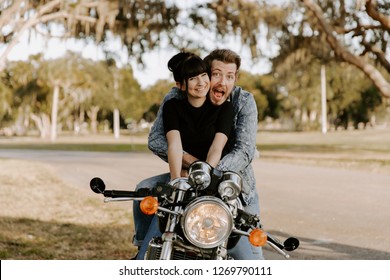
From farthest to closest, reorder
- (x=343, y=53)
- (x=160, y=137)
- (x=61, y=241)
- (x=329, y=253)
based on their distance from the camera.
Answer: (x=343, y=53) → (x=61, y=241) → (x=329, y=253) → (x=160, y=137)

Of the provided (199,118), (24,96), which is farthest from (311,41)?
(24,96)

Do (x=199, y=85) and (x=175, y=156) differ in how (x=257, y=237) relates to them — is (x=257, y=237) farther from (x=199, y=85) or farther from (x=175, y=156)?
(x=199, y=85)

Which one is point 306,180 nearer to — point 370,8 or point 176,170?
point 370,8

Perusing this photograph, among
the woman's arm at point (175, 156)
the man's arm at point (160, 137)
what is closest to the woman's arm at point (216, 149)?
the woman's arm at point (175, 156)

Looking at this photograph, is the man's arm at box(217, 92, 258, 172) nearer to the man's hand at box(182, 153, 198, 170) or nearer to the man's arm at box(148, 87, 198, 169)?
the man's hand at box(182, 153, 198, 170)

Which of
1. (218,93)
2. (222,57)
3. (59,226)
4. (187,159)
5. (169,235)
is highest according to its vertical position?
(222,57)

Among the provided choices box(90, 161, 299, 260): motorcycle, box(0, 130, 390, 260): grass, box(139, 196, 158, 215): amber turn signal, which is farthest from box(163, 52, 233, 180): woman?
box(0, 130, 390, 260): grass

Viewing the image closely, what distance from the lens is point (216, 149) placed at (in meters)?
2.65

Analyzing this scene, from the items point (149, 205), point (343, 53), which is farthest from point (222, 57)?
point (343, 53)

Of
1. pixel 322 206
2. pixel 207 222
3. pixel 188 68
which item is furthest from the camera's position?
pixel 322 206

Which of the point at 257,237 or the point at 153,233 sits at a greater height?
the point at 257,237

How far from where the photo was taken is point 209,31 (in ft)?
47.8

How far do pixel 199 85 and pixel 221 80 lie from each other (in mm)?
207

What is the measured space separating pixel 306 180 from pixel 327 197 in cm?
315
